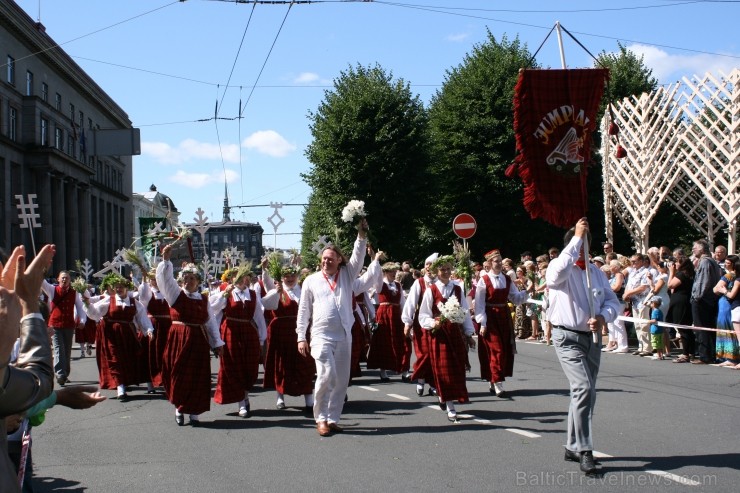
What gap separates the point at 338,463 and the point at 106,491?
1995 millimetres

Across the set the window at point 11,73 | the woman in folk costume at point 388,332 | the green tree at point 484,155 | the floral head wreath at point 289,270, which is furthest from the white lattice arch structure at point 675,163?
the window at point 11,73

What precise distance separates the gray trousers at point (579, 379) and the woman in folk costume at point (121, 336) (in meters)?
7.41

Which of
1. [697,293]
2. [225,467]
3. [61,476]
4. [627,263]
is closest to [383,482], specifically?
[225,467]

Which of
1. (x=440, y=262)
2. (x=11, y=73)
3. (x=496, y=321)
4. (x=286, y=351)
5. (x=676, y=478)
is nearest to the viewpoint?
(x=676, y=478)

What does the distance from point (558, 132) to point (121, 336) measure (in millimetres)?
8115

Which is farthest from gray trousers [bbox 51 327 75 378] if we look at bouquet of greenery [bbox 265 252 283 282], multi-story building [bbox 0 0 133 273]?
multi-story building [bbox 0 0 133 273]

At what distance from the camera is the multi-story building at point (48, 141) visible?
43.2 metres

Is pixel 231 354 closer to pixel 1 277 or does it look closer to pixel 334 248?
pixel 334 248

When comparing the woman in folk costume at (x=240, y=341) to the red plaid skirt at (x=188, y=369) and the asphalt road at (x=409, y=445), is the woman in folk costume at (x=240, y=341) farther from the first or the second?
the red plaid skirt at (x=188, y=369)

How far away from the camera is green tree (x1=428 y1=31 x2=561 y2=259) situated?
3494 centimetres

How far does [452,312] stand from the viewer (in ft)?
32.5

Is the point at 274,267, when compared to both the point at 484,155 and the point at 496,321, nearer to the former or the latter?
the point at 496,321

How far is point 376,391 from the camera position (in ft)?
41.0

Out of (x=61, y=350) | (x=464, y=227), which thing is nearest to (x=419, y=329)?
(x=61, y=350)
